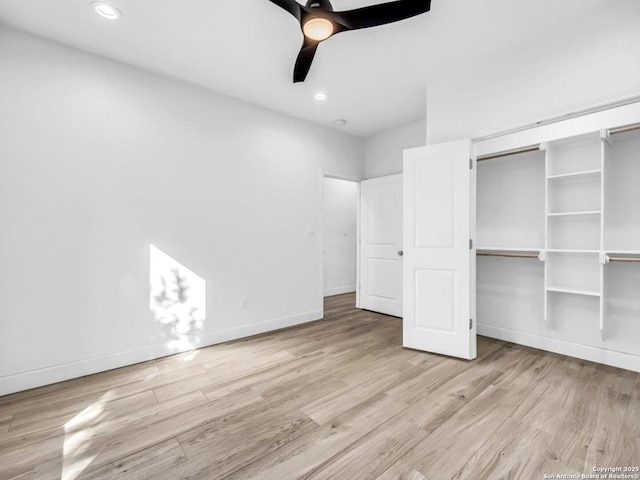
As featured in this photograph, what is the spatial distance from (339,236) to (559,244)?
4.11 meters

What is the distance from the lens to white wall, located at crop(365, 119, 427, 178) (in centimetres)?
426

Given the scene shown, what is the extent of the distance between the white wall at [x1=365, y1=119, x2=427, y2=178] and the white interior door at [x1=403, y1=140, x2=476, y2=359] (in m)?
1.39

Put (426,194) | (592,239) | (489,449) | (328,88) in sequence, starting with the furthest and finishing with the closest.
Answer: (328,88)
(426,194)
(592,239)
(489,449)

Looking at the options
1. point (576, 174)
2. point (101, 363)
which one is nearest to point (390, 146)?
point (576, 174)

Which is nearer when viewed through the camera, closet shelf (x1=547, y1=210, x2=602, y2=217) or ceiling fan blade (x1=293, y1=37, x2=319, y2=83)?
ceiling fan blade (x1=293, y1=37, x2=319, y2=83)

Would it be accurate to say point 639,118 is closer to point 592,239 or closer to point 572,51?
point 572,51

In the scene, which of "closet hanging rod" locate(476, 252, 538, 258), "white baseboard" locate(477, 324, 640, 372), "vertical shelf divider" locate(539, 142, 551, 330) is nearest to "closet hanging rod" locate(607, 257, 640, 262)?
"vertical shelf divider" locate(539, 142, 551, 330)

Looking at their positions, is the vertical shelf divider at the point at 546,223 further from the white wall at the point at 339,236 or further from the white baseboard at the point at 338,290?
the white baseboard at the point at 338,290

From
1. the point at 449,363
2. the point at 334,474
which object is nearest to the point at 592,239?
the point at 449,363

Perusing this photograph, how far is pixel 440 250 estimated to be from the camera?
9.57 feet

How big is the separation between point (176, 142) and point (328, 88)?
1756 mm

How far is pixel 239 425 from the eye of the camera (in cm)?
190

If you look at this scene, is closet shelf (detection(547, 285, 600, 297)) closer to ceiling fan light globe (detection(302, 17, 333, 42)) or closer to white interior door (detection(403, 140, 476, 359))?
white interior door (detection(403, 140, 476, 359))

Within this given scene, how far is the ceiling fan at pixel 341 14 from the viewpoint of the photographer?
1707 millimetres
